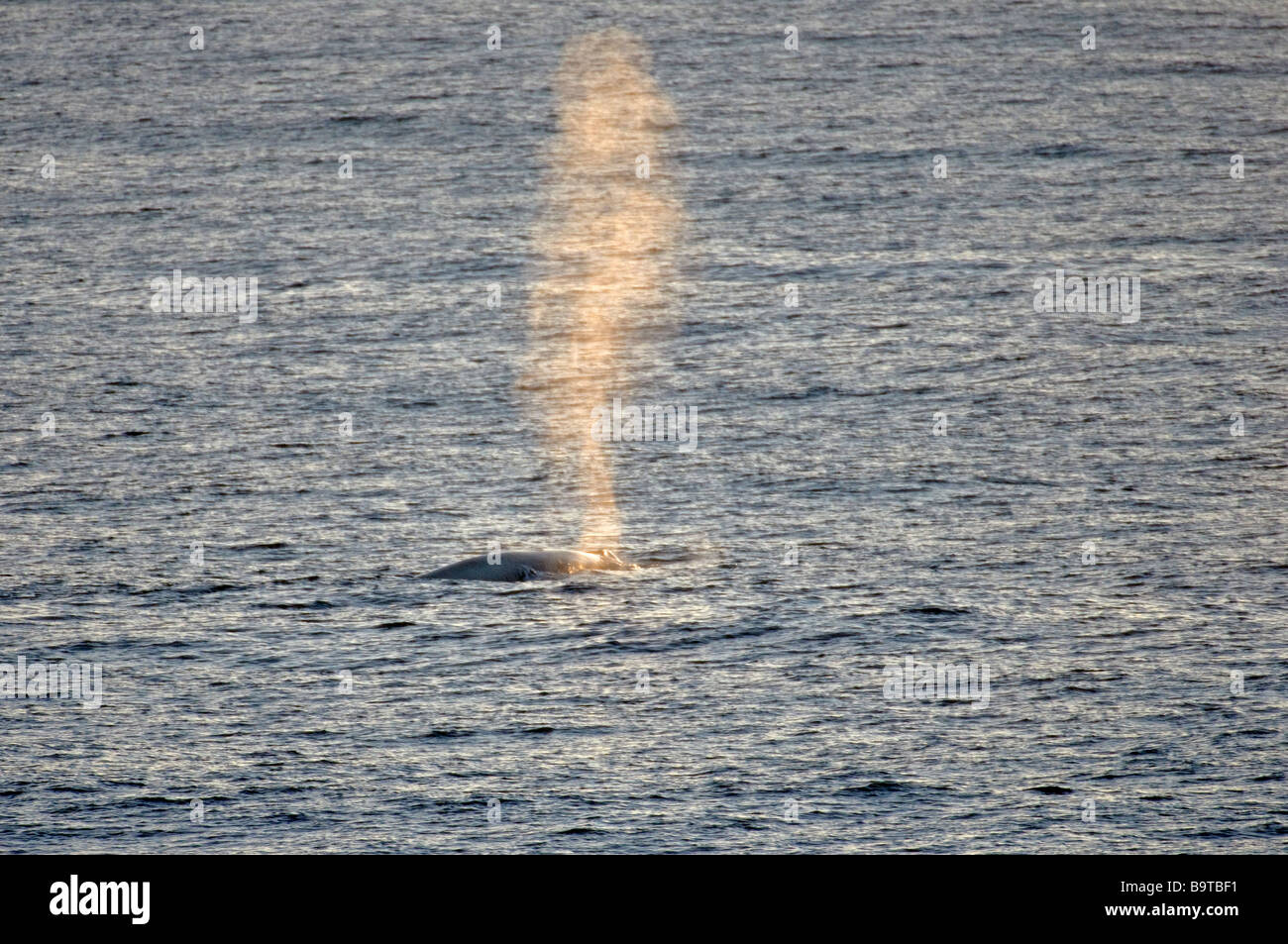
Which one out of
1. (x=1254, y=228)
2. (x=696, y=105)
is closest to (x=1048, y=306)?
(x=1254, y=228)

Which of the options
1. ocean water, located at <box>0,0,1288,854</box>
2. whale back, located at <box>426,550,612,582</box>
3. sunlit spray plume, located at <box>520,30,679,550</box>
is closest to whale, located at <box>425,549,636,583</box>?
whale back, located at <box>426,550,612,582</box>

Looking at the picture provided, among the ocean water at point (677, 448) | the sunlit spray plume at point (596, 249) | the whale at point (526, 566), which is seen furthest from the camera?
the sunlit spray plume at point (596, 249)

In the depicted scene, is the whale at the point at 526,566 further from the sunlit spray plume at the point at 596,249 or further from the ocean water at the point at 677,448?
the sunlit spray plume at the point at 596,249

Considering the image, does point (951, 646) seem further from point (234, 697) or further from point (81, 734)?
point (81, 734)

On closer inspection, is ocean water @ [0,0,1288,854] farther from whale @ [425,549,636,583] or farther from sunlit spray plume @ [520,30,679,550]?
whale @ [425,549,636,583]

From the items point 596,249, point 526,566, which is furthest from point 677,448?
point 596,249

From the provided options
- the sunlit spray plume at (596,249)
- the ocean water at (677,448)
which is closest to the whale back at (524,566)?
the ocean water at (677,448)
